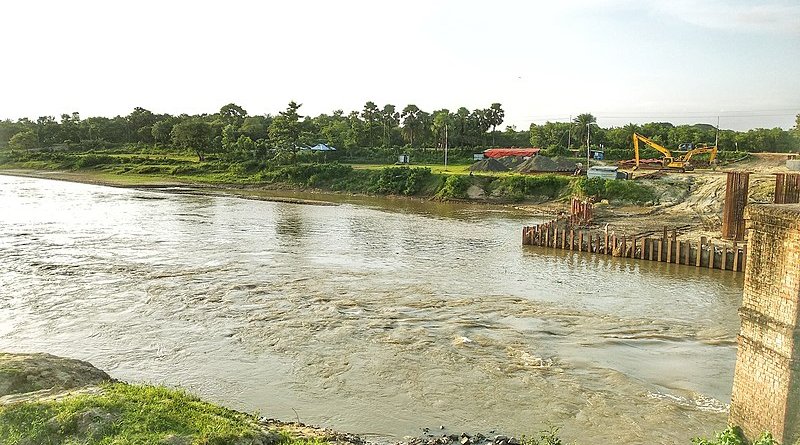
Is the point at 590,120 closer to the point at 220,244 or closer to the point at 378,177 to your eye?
the point at 378,177

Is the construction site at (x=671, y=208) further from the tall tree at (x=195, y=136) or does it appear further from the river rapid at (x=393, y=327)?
the tall tree at (x=195, y=136)

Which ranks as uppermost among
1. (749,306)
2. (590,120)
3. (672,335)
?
(590,120)

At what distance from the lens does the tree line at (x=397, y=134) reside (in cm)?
8175

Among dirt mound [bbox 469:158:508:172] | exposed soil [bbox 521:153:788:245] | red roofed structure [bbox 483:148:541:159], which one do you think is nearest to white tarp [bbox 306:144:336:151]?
red roofed structure [bbox 483:148:541:159]

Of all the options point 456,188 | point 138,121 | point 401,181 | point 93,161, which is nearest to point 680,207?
point 456,188

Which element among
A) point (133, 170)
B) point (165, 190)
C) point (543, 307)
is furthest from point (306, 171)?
point (543, 307)

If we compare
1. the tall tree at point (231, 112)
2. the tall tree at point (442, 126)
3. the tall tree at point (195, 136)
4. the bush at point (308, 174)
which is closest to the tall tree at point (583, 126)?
the tall tree at point (442, 126)

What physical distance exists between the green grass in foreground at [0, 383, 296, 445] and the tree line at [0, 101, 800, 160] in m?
69.9

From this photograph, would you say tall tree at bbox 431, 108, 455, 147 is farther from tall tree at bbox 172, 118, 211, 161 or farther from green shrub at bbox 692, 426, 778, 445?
green shrub at bbox 692, 426, 778, 445

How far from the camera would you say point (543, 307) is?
22500mm

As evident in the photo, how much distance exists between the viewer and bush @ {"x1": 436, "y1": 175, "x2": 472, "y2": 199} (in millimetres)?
60969

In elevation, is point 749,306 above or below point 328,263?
above

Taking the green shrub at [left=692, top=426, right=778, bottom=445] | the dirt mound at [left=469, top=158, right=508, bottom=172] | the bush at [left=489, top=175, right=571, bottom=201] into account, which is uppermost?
the dirt mound at [left=469, top=158, right=508, bottom=172]

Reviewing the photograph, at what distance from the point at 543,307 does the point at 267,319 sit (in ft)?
31.5
